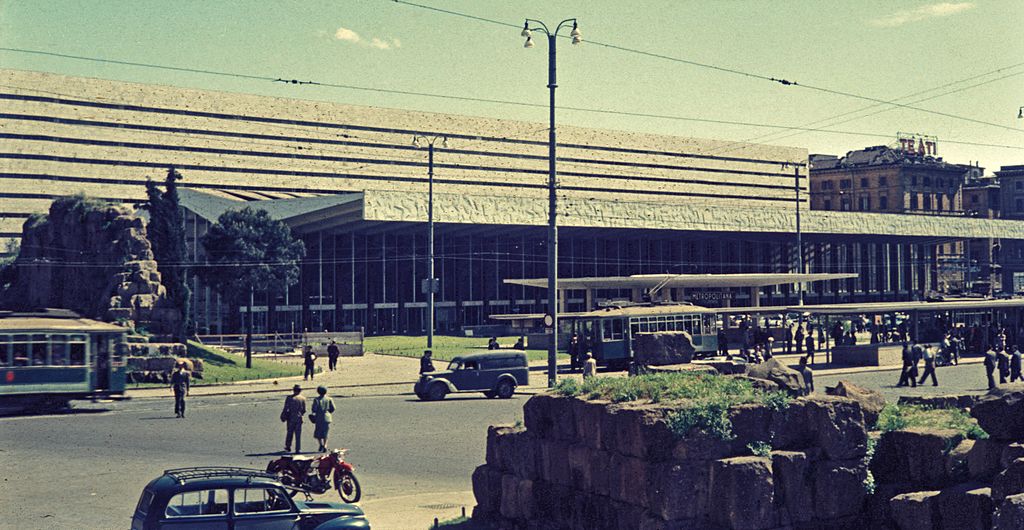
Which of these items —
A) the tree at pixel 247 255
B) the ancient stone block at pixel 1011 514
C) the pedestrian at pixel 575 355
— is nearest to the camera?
the ancient stone block at pixel 1011 514

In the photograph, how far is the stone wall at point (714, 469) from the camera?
12.6 metres

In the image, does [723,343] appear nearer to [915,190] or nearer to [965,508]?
[965,508]

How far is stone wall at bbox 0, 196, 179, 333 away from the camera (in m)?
48.4

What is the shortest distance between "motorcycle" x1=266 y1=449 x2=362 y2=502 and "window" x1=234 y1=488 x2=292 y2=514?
167 inches

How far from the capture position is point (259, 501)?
13.5 m

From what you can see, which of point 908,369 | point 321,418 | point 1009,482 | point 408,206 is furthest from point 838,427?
point 408,206

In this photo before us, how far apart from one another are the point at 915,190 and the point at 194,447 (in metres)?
122

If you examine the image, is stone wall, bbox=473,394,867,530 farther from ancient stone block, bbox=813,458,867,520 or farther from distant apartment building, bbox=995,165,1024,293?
distant apartment building, bbox=995,165,1024,293

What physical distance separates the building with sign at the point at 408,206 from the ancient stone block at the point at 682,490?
50.9 m

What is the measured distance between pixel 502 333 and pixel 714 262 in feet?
105

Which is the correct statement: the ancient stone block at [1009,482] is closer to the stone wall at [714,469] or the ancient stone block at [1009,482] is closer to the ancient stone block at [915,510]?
the ancient stone block at [915,510]

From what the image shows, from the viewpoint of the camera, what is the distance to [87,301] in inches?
2156

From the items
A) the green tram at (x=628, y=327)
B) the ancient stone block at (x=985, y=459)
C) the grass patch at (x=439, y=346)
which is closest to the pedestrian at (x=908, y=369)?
the green tram at (x=628, y=327)

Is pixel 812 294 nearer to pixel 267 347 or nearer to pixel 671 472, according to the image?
pixel 267 347
